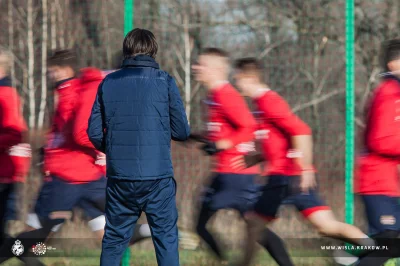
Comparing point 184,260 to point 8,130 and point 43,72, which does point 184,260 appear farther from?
point 43,72

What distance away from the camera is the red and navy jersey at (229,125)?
21.0 feet

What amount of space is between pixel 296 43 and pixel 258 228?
8.05 feet

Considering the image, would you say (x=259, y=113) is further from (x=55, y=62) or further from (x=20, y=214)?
(x=20, y=214)

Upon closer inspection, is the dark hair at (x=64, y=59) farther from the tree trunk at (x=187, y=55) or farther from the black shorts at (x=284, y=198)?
the tree trunk at (x=187, y=55)

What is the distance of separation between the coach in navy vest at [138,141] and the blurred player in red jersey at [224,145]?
46.5 inches

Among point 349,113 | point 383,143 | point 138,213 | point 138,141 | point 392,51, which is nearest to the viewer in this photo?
point 138,141

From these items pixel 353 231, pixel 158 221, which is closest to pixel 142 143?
pixel 158 221

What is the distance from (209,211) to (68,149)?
1.24 m

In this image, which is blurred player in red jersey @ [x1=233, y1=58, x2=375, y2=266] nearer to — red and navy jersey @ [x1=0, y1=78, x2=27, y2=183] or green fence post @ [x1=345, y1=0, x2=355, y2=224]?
green fence post @ [x1=345, y1=0, x2=355, y2=224]

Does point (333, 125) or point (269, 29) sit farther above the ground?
point (269, 29)

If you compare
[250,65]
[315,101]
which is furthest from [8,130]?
[315,101]

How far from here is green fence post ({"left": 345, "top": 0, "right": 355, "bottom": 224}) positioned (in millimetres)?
7281

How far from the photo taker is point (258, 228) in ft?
21.6

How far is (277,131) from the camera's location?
648 centimetres
